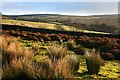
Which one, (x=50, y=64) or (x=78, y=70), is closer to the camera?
(x=50, y=64)

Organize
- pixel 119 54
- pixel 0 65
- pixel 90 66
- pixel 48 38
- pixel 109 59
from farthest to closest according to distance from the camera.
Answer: pixel 48 38 → pixel 119 54 → pixel 109 59 → pixel 90 66 → pixel 0 65

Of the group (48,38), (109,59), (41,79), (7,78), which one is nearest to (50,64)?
(41,79)

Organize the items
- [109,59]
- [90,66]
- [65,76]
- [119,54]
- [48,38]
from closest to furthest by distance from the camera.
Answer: [65,76]
[90,66]
[109,59]
[119,54]
[48,38]

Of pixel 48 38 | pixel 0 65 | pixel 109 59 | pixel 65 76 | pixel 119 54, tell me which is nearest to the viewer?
pixel 65 76

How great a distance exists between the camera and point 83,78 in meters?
9.82

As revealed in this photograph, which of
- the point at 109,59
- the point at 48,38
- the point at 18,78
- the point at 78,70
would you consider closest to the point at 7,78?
the point at 18,78

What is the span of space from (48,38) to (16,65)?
13.3 metres

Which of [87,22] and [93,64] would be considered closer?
[93,64]

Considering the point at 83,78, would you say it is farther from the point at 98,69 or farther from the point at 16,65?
the point at 16,65

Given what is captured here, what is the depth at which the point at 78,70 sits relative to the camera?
11016mm

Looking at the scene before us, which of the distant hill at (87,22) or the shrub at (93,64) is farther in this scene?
the distant hill at (87,22)

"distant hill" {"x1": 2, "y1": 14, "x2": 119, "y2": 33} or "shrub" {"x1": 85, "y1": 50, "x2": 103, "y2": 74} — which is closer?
"shrub" {"x1": 85, "y1": 50, "x2": 103, "y2": 74}

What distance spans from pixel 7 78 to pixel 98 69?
323 centimetres

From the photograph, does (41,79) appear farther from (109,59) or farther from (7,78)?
(109,59)
